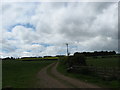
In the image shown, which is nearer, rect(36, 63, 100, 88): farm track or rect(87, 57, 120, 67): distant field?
rect(36, 63, 100, 88): farm track

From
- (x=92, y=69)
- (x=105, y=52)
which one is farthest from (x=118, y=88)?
(x=105, y=52)

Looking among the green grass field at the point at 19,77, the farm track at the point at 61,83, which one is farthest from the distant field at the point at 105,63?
the farm track at the point at 61,83

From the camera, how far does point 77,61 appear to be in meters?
31.0

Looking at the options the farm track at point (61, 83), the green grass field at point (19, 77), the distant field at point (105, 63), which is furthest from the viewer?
the distant field at point (105, 63)

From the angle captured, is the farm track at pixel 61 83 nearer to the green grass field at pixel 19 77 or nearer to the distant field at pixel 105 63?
the green grass field at pixel 19 77

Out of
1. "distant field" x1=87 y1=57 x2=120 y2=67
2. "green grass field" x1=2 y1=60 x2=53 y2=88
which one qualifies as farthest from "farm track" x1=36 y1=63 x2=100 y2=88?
"distant field" x1=87 y1=57 x2=120 y2=67

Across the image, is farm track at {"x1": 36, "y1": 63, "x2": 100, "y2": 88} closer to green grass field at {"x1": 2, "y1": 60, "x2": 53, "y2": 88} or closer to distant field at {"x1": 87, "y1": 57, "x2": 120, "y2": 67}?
green grass field at {"x1": 2, "y1": 60, "x2": 53, "y2": 88}

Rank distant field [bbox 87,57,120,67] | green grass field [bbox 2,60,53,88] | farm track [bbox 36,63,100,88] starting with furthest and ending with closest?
distant field [bbox 87,57,120,67], green grass field [bbox 2,60,53,88], farm track [bbox 36,63,100,88]

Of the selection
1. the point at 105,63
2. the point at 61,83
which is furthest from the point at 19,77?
the point at 105,63

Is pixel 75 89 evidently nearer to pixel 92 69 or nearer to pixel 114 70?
pixel 114 70

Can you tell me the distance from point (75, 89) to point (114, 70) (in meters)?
5.00

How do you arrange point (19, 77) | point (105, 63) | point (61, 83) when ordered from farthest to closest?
1. point (105, 63)
2. point (19, 77)
3. point (61, 83)

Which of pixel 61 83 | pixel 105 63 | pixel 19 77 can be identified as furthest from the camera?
pixel 105 63

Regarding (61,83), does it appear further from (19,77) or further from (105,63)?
(105,63)
